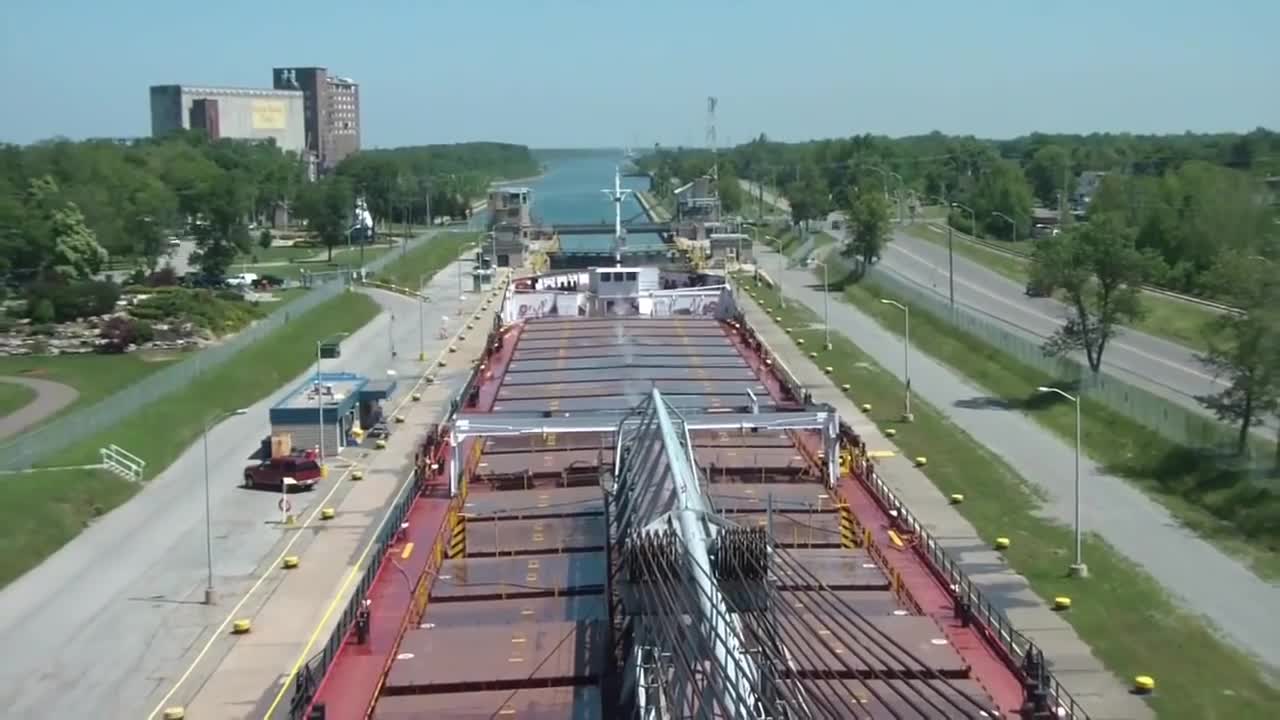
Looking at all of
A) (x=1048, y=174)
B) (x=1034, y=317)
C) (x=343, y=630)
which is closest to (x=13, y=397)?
(x=343, y=630)

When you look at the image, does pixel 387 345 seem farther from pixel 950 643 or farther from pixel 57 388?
pixel 950 643

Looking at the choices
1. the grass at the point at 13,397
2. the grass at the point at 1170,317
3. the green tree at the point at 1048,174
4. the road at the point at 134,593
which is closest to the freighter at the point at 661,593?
the road at the point at 134,593

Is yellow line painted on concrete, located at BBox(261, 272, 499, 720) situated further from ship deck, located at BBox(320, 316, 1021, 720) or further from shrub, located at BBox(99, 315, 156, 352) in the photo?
shrub, located at BBox(99, 315, 156, 352)

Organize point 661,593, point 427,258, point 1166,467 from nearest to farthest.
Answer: point 661,593 < point 1166,467 < point 427,258

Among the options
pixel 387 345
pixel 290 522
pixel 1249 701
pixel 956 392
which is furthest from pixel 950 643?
pixel 387 345

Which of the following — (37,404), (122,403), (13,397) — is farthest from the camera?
(13,397)

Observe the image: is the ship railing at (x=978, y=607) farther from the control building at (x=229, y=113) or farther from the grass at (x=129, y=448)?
the control building at (x=229, y=113)

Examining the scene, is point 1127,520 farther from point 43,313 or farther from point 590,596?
point 43,313
